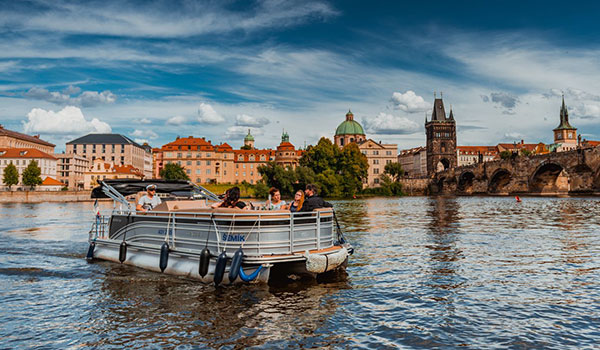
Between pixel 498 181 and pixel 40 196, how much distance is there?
304 ft

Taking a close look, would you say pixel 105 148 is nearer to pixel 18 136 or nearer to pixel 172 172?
pixel 18 136

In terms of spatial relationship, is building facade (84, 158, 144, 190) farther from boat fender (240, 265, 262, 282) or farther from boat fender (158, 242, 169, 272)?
boat fender (240, 265, 262, 282)

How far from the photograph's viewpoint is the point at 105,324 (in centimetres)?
833

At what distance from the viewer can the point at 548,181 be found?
8225 centimetres

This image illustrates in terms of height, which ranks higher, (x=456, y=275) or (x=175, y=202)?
(x=175, y=202)

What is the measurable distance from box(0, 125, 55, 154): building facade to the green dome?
3881 inches

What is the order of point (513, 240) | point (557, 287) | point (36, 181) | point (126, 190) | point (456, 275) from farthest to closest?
1. point (36, 181)
2. point (513, 240)
3. point (126, 190)
4. point (456, 275)
5. point (557, 287)

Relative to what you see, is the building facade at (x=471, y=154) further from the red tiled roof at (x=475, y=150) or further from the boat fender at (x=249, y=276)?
the boat fender at (x=249, y=276)

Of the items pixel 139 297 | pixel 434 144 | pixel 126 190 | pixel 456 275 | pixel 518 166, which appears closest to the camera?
pixel 139 297

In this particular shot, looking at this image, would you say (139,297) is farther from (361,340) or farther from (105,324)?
(361,340)

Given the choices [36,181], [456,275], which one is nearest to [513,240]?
[456,275]

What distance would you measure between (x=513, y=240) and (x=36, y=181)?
110 metres

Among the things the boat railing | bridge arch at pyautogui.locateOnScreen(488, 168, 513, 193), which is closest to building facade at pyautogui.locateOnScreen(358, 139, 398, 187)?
bridge arch at pyautogui.locateOnScreen(488, 168, 513, 193)

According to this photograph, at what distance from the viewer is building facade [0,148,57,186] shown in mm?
119438
